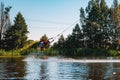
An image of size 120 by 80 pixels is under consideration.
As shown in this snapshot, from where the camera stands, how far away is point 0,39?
95500 millimetres

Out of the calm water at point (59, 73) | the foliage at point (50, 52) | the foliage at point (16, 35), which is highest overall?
the foliage at point (16, 35)

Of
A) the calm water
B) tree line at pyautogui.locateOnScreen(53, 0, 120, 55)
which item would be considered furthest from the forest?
the calm water

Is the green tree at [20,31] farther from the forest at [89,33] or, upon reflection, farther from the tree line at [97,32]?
the tree line at [97,32]

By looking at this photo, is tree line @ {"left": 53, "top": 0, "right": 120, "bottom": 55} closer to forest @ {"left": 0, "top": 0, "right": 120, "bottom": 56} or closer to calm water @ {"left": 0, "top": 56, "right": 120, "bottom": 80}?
forest @ {"left": 0, "top": 0, "right": 120, "bottom": 56}

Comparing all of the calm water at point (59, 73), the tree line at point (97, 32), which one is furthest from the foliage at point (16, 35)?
the calm water at point (59, 73)

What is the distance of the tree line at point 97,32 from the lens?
94.7 meters

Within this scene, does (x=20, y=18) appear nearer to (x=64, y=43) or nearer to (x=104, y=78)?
(x=64, y=43)

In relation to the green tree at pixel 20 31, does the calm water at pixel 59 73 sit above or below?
below

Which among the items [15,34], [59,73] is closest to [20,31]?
[15,34]

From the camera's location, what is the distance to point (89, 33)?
9562cm

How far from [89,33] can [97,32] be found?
2.11 meters

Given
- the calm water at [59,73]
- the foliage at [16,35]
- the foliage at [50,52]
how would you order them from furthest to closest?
1. the foliage at [16,35]
2. the foliage at [50,52]
3. the calm water at [59,73]

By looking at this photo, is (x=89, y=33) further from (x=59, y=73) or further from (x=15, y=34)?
(x=59, y=73)

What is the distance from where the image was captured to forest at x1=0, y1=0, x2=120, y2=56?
307ft
